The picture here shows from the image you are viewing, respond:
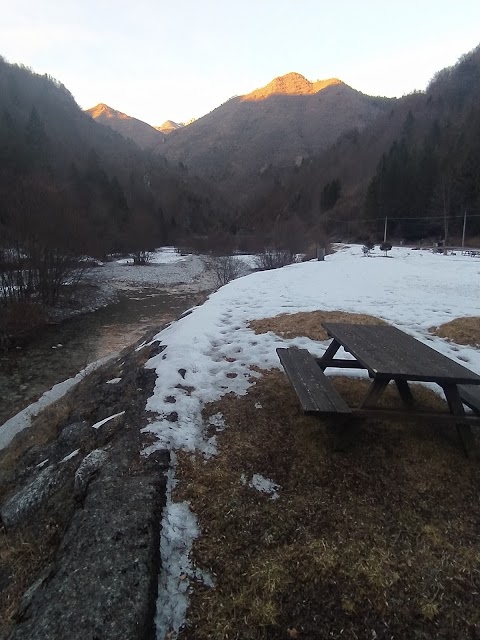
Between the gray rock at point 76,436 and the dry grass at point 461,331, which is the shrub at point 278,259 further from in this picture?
the gray rock at point 76,436

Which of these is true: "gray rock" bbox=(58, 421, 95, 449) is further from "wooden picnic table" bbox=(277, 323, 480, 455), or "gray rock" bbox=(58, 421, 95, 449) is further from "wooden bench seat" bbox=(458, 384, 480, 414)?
"wooden bench seat" bbox=(458, 384, 480, 414)

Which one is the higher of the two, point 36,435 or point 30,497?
point 30,497

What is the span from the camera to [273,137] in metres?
180

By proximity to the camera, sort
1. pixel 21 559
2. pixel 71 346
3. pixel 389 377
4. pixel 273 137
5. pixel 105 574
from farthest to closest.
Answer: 1. pixel 273 137
2. pixel 71 346
3. pixel 389 377
4. pixel 21 559
5. pixel 105 574

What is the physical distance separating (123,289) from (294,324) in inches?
1004

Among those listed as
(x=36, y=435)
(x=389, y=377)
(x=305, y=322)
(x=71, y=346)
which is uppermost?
(x=389, y=377)

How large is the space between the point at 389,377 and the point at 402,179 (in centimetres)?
6556

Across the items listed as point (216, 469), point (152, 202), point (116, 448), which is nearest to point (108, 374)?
point (116, 448)

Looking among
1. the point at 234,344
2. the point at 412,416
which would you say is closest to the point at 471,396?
the point at 412,416

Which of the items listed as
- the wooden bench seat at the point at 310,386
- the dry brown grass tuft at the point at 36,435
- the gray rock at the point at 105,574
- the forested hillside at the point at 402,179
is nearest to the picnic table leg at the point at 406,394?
the wooden bench seat at the point at 310,386

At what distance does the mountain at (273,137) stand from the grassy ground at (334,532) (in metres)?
154

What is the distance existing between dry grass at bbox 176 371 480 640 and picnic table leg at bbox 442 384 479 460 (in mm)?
133

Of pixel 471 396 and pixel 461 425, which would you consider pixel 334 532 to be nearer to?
pixel 461 425

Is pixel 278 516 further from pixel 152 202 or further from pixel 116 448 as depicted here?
pixel 152 202
